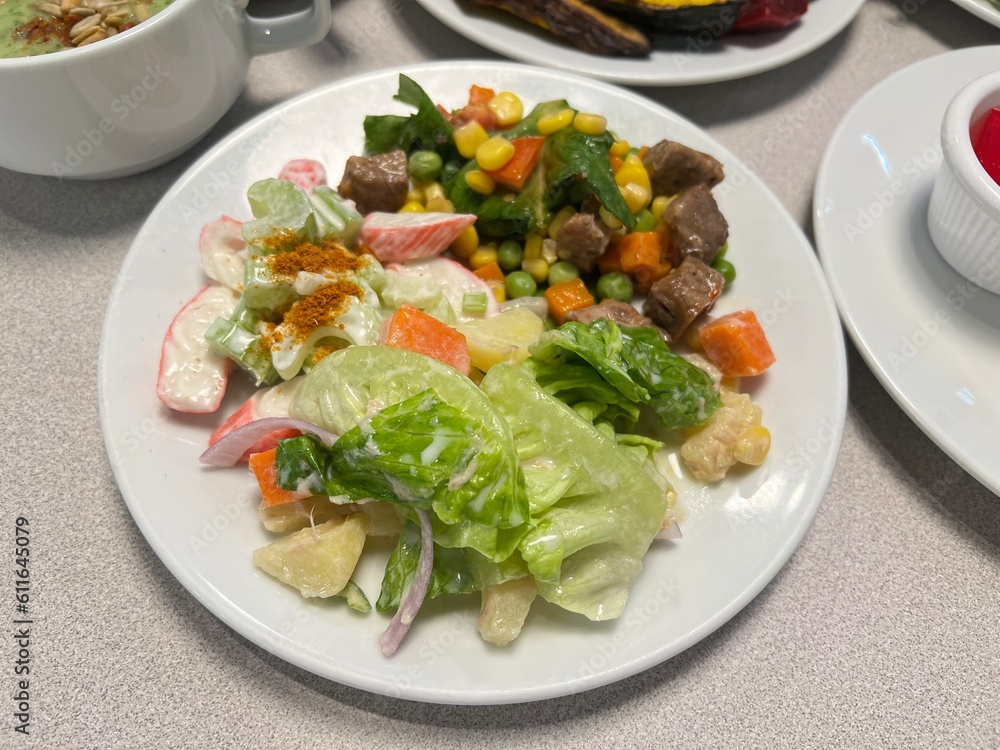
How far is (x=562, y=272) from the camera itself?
2223 mm

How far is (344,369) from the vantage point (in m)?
1.69

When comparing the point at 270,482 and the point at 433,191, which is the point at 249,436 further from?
the point at 433,191

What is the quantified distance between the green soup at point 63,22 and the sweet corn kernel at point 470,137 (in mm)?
964

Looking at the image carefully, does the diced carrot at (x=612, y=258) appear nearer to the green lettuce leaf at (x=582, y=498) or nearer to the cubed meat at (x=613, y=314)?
the cubed meat at (x=613, y=314)

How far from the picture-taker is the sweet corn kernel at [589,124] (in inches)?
84.7

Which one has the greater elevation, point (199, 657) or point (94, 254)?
point (94, 254)

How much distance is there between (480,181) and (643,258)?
56cm

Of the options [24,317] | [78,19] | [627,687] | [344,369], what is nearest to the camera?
[344,369]

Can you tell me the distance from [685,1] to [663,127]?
617 mm

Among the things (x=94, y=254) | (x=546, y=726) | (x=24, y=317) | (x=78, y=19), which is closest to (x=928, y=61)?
(x=546, y=726)

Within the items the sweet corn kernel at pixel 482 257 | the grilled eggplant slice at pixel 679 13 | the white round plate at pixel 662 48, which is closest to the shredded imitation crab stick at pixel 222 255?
the sweet corn kernel at pixel 482 257

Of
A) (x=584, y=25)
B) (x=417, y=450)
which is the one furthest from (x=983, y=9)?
(x=417, y=450)

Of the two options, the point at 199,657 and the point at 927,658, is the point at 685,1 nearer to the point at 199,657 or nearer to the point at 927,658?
the point at 927,658

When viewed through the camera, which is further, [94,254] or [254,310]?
[94,254]
